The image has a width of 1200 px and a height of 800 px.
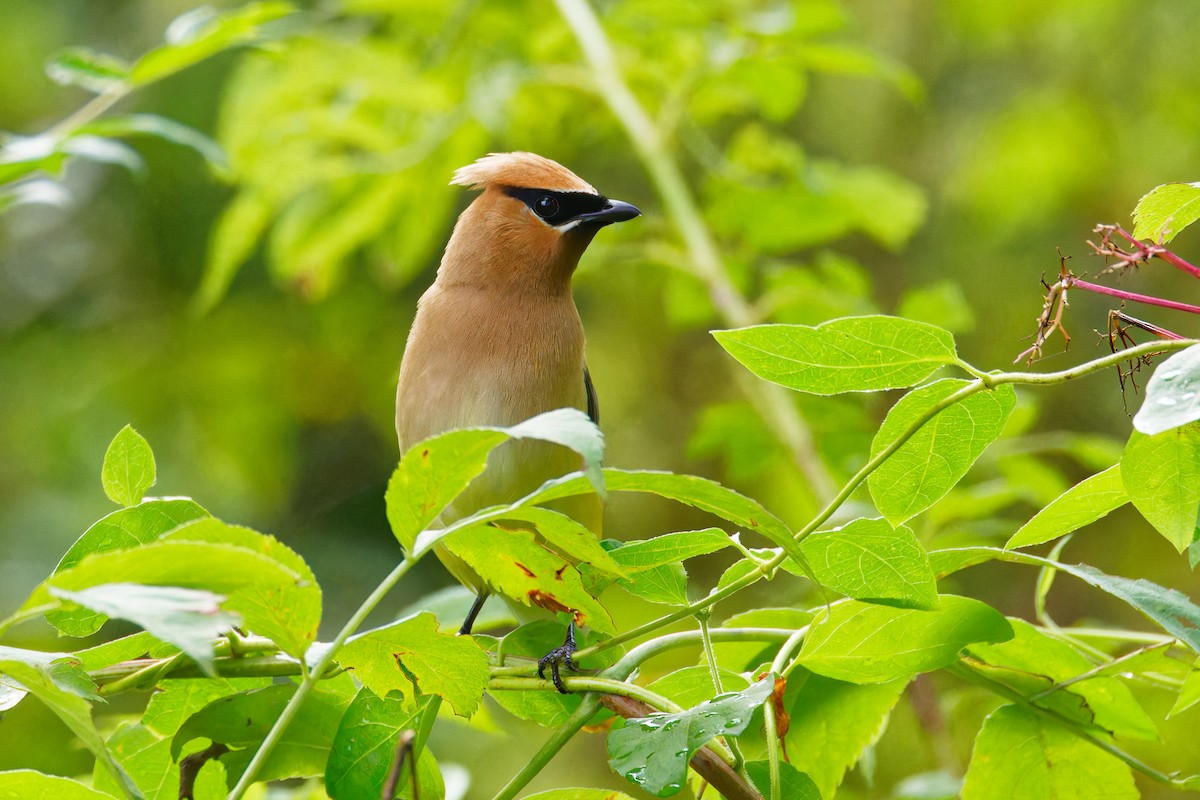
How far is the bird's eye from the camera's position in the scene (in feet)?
11.0

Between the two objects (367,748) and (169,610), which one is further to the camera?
(367,748)

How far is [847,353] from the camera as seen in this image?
1.40m

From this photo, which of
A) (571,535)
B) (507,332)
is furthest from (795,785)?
(507,332)

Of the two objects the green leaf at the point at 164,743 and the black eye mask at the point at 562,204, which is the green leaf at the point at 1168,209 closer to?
the green leaf at the point at 164,743

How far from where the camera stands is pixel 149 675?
167cm

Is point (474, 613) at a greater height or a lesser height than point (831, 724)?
lesser

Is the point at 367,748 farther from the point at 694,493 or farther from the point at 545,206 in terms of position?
the point at 545,206

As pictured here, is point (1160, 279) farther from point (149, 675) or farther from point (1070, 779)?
point (149, 675)

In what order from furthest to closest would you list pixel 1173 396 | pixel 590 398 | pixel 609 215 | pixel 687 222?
pixel 687 222 < pixel 590 398 < pixel 609 215 < pixel 1173 396

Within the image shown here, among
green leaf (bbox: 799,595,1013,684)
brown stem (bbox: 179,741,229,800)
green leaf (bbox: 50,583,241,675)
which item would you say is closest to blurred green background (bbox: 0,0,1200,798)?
green leaf (bbox: 799,595,1013,684)

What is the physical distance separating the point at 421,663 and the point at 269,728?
0.32 meters

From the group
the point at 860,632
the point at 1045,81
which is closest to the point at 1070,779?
the point at 860,632

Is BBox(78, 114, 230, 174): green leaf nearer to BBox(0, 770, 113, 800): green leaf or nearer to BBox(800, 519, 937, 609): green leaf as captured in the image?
BBox(0, 770, 113, 800): green leaf

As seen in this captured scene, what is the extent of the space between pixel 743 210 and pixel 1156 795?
2408mm
